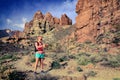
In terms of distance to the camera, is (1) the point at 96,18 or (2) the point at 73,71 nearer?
(2) the point at 73,71

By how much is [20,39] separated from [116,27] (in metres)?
22.6

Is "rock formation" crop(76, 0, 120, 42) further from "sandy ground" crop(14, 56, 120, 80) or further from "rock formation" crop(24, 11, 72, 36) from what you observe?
"rock formation" crop(24, 11, 72, 36)

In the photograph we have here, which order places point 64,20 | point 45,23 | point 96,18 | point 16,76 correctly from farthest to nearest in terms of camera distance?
point 45,23, point 64,20, point 96,18, point 16,76

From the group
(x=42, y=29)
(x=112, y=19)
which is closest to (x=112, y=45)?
(x=112, y=19)

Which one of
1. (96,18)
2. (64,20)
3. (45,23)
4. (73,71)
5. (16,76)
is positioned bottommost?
(73,71)

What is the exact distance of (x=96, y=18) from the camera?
3359cm

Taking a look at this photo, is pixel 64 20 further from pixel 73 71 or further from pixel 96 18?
pixel 73 71

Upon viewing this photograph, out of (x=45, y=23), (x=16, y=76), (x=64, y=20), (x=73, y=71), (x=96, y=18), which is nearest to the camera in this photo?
(x=16, y=76)

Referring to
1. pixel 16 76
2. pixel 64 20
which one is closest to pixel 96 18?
pixel 16 76

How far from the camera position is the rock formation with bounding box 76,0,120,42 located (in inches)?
1261

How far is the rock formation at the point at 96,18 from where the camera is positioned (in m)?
32.0

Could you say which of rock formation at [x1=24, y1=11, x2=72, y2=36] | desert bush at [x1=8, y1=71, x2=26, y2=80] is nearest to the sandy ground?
desert bush at [x1=8, y1=71, x2=26, y2=80]

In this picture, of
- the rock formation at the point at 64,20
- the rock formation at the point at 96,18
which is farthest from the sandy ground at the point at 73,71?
the rock formation at the point at 64,20

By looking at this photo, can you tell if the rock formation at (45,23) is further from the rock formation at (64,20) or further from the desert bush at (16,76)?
the desert bush at (16,76)
